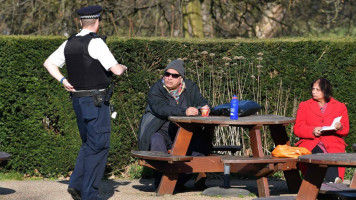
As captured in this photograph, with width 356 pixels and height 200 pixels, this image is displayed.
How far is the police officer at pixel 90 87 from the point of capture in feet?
21.3

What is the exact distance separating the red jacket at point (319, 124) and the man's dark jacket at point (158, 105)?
42.0 inches

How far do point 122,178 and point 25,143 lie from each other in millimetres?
1208

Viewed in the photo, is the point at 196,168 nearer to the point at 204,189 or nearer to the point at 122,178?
the point at 204,189

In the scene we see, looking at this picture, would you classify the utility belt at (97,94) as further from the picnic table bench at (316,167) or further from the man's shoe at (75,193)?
the picnic table bench at (316,167)

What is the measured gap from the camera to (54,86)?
28.3ft

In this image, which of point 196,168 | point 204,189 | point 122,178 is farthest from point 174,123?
point 122,178

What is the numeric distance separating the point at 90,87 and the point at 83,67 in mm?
184

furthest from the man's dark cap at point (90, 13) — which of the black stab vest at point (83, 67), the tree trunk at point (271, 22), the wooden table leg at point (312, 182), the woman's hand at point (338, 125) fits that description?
the tree trunk at point (271, 22)

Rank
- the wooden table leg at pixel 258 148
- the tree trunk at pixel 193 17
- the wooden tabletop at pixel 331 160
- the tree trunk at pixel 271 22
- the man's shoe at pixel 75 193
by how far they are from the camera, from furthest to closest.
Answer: the tree trunk at pixel 271 22
the tree trunk at pixel 193 17
the wooden table leg at pixel 258 148
the man's shoe at pixel 75 193
the wooden tabletop at pixel 331 160

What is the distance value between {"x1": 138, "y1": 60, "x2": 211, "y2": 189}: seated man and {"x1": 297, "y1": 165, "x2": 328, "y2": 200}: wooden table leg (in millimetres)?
2296

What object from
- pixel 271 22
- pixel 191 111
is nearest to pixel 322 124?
pixel 191 111

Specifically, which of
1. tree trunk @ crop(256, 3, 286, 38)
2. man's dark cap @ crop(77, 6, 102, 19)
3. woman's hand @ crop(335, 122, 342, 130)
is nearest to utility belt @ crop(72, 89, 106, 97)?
man's dark cap @ crop(77, 6, 102, 19)

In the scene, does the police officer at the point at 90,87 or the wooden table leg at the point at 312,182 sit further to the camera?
the police officer at the point at 90,87

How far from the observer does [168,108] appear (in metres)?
7.58
